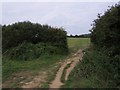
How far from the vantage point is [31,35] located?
1208 inches

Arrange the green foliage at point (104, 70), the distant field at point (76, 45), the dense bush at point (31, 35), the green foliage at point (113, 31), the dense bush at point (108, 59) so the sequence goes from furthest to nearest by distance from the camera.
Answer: the distant field at point (76, 45) < the dense bush at point (31, 35) < the green foliage at point (113, 31) < the dense bush at point (108, 59) < the green foliage at point (104, 70)

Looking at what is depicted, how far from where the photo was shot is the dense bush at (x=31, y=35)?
30.3 metres

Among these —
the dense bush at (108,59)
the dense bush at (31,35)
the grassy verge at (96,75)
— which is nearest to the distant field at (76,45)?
the dense bush at (31,35)

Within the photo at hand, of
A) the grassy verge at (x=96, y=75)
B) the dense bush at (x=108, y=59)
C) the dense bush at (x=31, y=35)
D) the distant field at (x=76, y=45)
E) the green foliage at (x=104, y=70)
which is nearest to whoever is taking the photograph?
the grassy verge at (x=96, y=75)

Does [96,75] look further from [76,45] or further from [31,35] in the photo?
[76,45]

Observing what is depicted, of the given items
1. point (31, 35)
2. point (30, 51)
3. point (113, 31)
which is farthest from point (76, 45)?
point (113, 31)

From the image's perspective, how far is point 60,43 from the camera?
3042 cm

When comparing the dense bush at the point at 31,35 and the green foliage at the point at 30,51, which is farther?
the dense bush at the point at 31,35

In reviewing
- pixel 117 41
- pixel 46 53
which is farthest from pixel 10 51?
pixel 117 41

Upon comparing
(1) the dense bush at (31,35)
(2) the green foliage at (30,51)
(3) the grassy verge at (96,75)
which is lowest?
(3) the grassy verge at (96,75)

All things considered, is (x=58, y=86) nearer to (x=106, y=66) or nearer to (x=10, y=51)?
(x=106, y=66)

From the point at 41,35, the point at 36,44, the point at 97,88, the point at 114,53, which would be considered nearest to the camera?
Result: the point at 97,88

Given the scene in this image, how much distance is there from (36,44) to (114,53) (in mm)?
12652

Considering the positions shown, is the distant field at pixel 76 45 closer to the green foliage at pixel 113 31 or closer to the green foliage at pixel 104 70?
the green foliage at pixel 113 31
